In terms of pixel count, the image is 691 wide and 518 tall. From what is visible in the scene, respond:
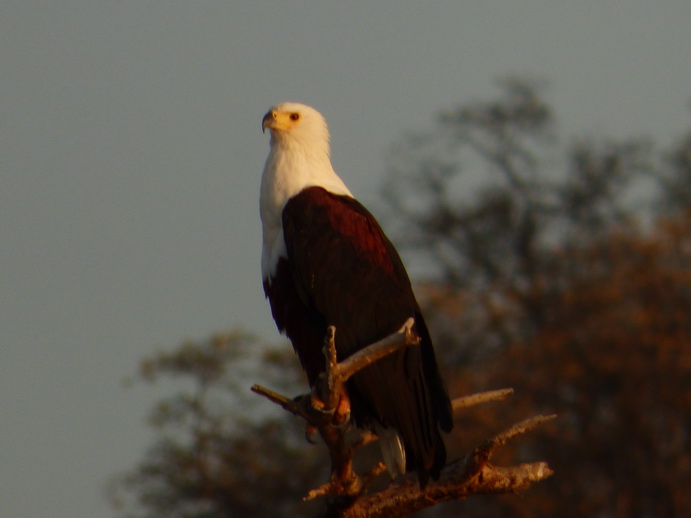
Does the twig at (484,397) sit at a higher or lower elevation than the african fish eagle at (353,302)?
lower

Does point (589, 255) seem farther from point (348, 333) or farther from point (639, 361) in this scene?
point (348, 333)

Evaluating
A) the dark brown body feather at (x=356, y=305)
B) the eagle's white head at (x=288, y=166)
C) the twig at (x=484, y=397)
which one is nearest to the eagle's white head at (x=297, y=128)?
the eagle's white head at (x=288, y=166)

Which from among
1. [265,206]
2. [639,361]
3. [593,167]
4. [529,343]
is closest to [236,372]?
[529,343]

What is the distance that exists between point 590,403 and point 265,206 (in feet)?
57.6

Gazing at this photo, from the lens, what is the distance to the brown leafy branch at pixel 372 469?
614 cm

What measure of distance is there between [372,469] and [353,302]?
1.01 m

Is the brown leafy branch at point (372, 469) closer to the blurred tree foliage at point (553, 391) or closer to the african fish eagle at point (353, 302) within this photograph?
the african fish eagle at point (353, 302)

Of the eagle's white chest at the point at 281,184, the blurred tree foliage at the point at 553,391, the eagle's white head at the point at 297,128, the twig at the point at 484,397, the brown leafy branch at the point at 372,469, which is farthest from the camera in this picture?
the blurred tree foliage at the point at 553,391

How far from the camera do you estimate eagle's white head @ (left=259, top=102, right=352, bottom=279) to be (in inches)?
298

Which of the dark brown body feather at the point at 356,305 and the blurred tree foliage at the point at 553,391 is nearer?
the dark brown body feather at the point at 356,305

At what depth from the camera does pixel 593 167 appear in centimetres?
3669

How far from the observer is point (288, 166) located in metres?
7.84

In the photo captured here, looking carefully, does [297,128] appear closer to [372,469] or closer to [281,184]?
[281,184]

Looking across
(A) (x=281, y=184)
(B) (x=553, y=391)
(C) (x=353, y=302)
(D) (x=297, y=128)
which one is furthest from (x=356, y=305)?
(B) (x=553, y=391)
